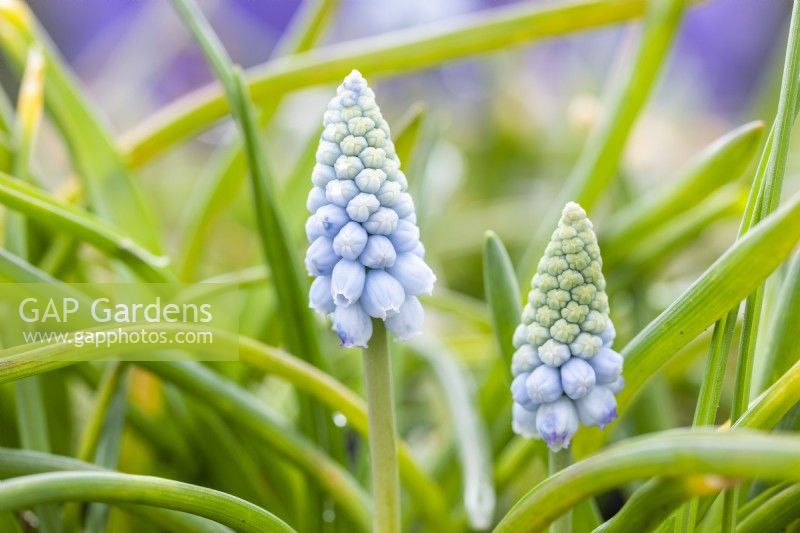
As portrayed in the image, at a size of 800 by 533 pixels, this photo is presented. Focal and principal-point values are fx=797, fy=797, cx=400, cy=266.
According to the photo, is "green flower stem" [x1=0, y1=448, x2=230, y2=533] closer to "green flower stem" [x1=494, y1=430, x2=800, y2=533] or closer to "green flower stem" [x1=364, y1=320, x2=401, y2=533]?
"green flower stem" [x1=364, y1=320, x2=401, y2=533]

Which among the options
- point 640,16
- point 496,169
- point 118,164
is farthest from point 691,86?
point 118,164

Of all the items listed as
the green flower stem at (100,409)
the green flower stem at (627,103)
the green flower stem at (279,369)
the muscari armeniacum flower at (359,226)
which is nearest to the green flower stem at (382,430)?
the muscari armeniacum flower at (359,226)

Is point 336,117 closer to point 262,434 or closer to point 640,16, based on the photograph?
point 262,434

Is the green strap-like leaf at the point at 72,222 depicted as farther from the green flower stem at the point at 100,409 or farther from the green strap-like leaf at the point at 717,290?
the green strap-like leaf at the point at 717,290

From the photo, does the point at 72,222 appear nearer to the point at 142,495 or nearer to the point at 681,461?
the point at 142,495

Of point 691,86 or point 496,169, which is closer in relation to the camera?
point 496,169

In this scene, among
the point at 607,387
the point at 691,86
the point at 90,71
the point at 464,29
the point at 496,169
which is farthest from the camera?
the point at 691,86

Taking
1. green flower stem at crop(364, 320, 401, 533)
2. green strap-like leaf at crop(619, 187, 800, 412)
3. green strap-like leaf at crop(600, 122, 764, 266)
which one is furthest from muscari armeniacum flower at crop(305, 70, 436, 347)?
green strap-like leaf at crop(600, 122, 764, 266)
